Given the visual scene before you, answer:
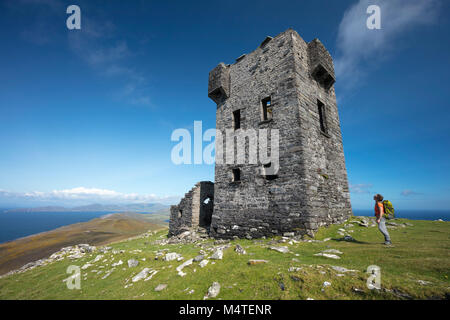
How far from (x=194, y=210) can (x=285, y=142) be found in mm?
9880

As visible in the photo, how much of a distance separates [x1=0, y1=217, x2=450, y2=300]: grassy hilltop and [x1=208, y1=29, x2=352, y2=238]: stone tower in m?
2.45

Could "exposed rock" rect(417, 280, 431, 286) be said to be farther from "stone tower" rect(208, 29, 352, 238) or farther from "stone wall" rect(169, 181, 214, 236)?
"stone wall" rect(169, 181, 214, 236)

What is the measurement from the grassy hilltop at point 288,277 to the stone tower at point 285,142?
96.6 inches

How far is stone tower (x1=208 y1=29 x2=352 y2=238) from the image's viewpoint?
9.96 m

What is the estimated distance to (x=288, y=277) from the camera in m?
4.11

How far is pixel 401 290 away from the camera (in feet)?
10.8

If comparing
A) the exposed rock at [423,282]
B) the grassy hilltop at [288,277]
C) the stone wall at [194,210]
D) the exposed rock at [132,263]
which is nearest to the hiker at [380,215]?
the grassy hilltop at [288,277]

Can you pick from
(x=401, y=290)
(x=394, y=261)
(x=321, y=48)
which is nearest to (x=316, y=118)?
(x=321, y=48)

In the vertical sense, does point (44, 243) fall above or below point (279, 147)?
below
